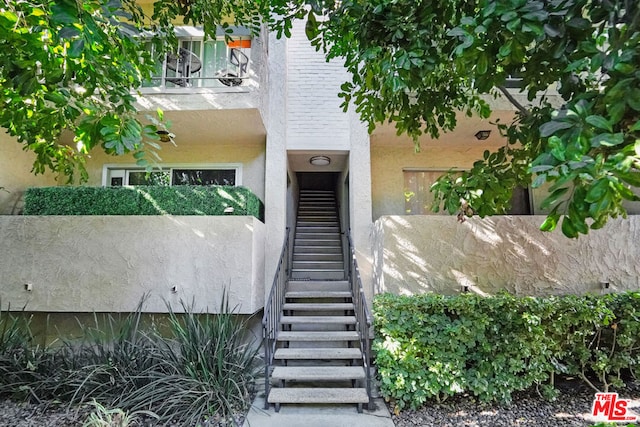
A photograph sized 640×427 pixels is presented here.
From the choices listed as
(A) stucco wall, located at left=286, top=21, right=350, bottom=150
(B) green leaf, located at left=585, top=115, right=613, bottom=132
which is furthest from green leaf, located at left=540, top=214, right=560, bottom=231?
(A) stucco wall, located at left=286, top=21, right=350, bottom=150

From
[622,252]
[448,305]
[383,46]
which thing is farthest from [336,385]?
[622,252]

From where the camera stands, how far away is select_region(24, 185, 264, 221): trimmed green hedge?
5.16 meters

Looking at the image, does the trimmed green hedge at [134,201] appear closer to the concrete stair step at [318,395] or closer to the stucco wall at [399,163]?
the concrete stair step at [318,395]

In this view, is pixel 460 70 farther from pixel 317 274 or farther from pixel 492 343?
pixel 317 274

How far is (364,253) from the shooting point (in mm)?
6039

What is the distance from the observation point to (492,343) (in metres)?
4.21

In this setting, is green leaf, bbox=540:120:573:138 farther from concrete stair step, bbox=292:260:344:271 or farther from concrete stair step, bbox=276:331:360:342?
concrete stair step, bbox=292:260:344:271

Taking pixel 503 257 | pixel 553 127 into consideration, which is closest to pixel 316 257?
pixel 503 257

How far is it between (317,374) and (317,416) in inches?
19.9

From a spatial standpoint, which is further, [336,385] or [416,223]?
[416,223]

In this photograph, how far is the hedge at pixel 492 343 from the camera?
4.05m

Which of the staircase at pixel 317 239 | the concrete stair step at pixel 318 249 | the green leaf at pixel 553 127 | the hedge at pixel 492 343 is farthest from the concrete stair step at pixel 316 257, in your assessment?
the green leaf at pixel 553 127

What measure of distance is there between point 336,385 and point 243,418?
1368mm

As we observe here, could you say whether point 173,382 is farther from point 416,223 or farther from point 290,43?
point 290,43
